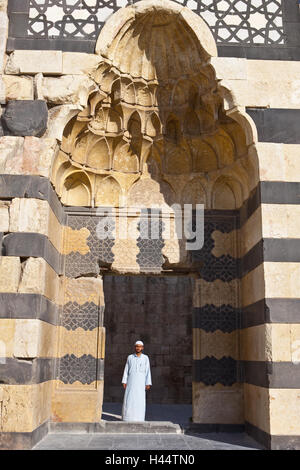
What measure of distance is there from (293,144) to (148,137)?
199 centimetres

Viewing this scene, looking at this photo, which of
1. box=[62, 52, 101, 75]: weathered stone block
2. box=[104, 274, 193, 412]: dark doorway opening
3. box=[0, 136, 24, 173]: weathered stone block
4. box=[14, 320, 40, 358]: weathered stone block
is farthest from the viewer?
box=[104, 274, 193, 412]: dark doorway opening

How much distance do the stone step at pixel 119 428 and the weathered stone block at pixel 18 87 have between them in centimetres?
378

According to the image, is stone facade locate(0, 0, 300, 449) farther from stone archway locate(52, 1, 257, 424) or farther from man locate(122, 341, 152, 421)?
man locate(122, 341, 152, 421)

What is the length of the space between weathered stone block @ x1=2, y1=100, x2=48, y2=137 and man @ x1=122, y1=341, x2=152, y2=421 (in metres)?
3.03

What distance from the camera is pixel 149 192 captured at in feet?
20.7

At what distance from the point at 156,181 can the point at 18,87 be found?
7.21 feet

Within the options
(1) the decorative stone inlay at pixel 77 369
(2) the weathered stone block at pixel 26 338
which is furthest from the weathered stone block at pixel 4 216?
(1) the decorative stone inlay at pixel 77 369

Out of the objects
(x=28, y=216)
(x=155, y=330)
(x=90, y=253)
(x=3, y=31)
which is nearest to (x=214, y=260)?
(x=90, y=253)

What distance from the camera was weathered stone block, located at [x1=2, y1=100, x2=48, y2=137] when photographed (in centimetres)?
500

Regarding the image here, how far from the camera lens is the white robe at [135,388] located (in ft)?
19.0

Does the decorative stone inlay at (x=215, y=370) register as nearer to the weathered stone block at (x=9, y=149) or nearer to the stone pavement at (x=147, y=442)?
the stone pavement at (x=147, y=442)

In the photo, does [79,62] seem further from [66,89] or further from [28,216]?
[28,216]

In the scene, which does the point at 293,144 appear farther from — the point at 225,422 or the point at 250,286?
the point at 225,422

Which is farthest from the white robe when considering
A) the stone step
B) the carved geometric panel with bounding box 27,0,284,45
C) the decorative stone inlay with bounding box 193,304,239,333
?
the carved geometric panel with bounding box 27,0,284,45
